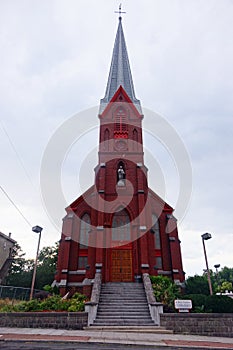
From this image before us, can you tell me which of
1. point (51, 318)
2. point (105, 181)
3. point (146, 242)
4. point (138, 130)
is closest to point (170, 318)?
point (51, 318)

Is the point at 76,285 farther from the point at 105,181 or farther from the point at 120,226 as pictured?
the point at 105,181

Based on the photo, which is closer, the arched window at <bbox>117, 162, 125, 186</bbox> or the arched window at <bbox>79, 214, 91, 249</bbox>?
the arched window at <bbox>117, 162, 125, 186</bbox>

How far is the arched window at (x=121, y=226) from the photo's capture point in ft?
63.6

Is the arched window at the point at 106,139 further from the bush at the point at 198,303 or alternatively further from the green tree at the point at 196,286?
the bush at the point at 198,303

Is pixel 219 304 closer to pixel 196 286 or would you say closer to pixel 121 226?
pixel 196 286

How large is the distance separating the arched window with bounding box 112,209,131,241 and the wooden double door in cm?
99

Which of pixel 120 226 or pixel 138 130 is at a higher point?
pixel 138 130

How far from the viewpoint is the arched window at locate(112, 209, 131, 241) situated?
1938 cm

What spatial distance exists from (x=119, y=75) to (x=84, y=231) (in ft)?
68.3

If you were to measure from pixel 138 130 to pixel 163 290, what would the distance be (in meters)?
15.2

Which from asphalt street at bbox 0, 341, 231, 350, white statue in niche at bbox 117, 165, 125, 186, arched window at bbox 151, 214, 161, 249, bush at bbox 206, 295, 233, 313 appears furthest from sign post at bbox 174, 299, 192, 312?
white statue in niche at bbox 117, 165, 125, 186

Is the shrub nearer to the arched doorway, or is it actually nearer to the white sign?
the white sign

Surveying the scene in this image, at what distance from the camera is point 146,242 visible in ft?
60.8

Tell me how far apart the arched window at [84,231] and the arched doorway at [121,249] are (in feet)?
10.1
